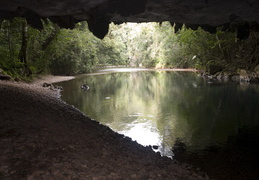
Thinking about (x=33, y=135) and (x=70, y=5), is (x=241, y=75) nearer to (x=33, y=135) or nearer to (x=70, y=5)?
(x=70, y=5)

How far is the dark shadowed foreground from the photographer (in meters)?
4.51

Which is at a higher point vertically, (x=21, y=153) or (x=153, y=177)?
(x=21, y=153)

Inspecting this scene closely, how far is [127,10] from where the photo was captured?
30.1 ft

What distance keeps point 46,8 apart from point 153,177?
7493mm

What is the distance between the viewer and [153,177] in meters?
5.18

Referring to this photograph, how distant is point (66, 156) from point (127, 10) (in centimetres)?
628

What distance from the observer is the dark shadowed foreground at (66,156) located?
4512 millimetres

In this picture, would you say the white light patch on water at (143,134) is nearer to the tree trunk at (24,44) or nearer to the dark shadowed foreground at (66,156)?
the dark shadowed foreground at (66,156)

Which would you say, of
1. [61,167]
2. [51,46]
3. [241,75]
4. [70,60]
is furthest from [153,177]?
[70,60]

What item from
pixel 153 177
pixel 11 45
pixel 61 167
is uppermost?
pixel 11 45

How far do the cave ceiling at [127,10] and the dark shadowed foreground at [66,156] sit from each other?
424cm

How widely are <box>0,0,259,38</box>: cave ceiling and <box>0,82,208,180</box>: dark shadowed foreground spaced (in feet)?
13.9

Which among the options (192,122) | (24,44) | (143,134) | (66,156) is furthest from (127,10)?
(24,44)

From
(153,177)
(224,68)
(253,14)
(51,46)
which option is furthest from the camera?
(224,68)
